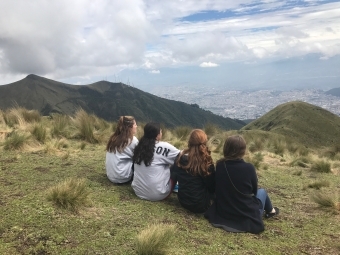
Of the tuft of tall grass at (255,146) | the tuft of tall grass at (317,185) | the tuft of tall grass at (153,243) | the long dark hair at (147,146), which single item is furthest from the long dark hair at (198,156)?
the tuft of tall grass at (255,146)

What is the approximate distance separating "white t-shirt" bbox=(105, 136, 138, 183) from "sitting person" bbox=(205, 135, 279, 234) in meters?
1.92

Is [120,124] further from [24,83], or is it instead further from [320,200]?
[24,83]

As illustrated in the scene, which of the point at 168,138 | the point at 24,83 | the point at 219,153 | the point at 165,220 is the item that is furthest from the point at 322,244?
the point at 24,83

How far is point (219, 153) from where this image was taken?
11.9 meters

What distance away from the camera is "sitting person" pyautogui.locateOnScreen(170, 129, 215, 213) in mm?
5297

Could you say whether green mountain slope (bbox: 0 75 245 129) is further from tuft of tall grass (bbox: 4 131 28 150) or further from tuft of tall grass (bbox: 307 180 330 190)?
tuft of tall grass (bbox: 307 180 330 190)

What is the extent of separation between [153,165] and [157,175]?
186mm

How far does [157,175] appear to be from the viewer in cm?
575

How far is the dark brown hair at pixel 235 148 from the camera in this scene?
4996 millimetres

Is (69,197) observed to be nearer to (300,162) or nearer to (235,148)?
(235,148)

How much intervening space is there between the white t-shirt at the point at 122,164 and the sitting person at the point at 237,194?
75.7 inches

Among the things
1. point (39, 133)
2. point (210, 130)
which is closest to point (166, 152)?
point (39, 133)

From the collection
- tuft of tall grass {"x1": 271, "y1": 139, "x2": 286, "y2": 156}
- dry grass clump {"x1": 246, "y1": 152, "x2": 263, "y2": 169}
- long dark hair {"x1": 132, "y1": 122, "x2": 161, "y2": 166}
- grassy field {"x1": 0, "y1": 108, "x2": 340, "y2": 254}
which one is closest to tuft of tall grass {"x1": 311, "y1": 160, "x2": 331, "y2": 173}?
dry grass clump {"x1": 246, "y1": 152, "x2": 263, "y2": 169}

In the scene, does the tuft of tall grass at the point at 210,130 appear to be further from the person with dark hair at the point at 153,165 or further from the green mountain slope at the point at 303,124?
the green mountain slope at the point at 303,124
